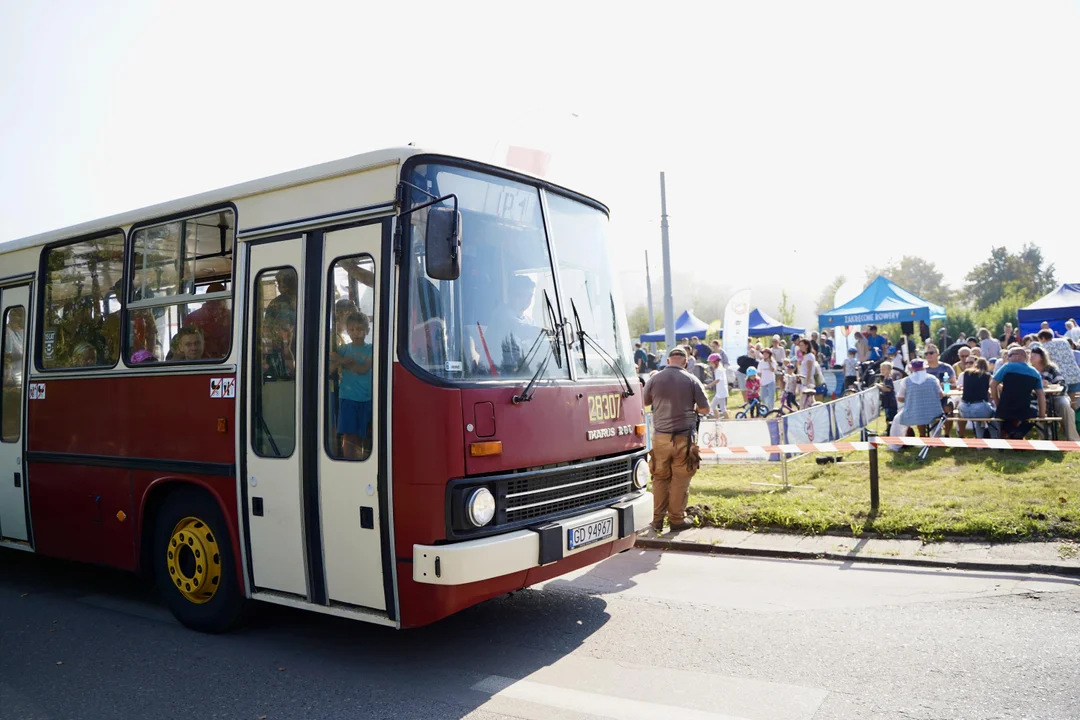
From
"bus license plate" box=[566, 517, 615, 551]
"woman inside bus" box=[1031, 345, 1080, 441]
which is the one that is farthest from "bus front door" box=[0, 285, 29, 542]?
"woman inside bus" box=[1031, 345, 1080, 441]

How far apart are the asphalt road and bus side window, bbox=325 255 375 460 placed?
144 cm

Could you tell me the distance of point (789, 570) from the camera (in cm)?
789

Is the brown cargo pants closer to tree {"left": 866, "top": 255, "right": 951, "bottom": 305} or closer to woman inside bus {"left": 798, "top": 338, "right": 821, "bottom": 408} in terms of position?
woman inside bus {"left": 798, "top": 338, "right": 821, "bottom": 408}

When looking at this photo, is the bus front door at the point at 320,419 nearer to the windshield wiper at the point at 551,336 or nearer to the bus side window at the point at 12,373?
the windshield wiper at the point at 551,336

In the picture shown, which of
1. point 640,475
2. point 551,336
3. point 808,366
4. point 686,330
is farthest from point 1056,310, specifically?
point 551,336

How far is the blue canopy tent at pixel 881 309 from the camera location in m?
23.7

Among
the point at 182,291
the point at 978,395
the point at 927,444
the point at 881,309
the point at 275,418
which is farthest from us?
the point at 881,309

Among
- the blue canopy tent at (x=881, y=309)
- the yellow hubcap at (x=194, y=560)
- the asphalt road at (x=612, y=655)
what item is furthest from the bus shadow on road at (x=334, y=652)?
the blue canopy tent at (x=881, y=309)

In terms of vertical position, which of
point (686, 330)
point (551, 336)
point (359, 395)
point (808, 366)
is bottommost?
point (359, 395)

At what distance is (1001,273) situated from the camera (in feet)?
323

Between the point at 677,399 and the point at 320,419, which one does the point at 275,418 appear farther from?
the point at 677,399

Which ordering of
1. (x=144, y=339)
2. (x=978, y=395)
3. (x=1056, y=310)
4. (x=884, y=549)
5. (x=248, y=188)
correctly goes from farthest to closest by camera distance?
(x=1056, y=310)
(x=978, y=395)
(x=884, y=549)
(x=144, y=339)
(x=248, y=188)

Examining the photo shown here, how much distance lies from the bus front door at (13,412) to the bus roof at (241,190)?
726 millimetres

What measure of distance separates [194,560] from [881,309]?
21405 millimetres
